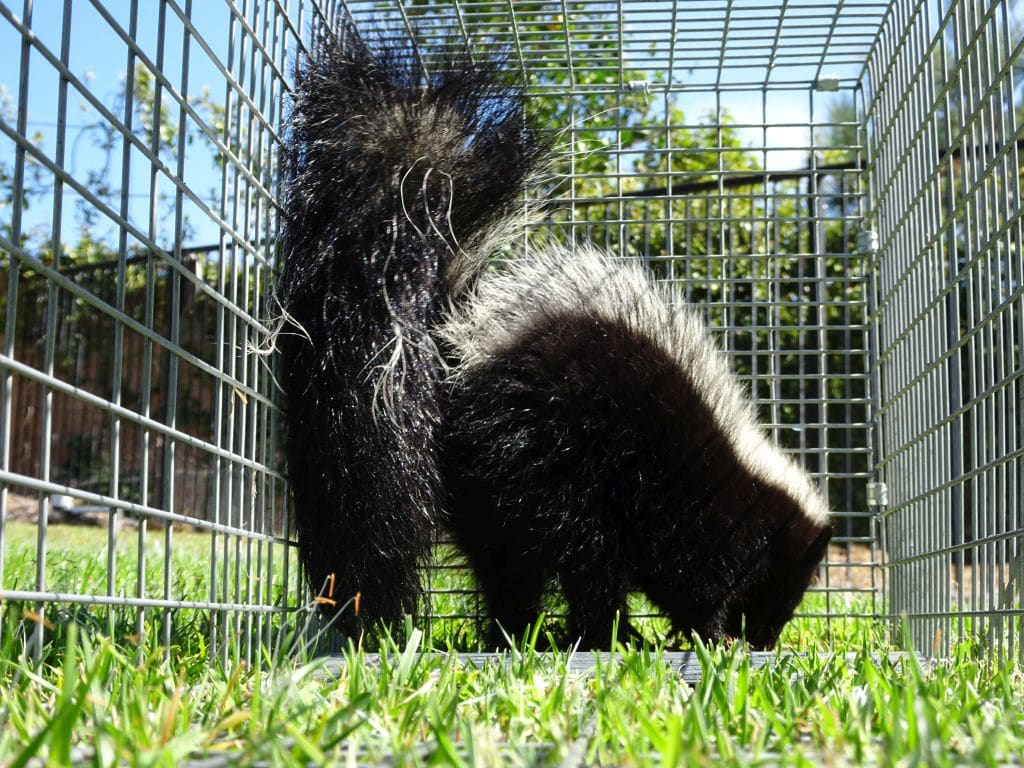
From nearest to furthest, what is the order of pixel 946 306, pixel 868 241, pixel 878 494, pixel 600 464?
pixel 946 306, pixel 600 464, pixel 878 494, pixel 868 241

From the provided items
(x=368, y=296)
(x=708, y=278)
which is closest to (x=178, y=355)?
(x=368, y=296)

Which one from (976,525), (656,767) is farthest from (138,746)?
(976,525)

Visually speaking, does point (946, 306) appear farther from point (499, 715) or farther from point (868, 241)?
point (499, 715)

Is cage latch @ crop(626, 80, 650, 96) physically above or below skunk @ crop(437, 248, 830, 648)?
above

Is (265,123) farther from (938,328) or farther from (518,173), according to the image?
(938,328)

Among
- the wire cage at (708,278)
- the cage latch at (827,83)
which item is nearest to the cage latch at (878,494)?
the wire cage at (708,278)

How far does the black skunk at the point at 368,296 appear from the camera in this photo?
2586mm

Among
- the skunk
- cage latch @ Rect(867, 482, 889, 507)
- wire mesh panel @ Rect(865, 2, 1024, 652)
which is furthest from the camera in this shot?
cage latch @ Rect(867, 482, 889, 507)

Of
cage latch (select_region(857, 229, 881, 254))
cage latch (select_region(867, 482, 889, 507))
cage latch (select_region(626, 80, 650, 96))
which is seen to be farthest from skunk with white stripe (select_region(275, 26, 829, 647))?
cage latch (select_region(857, 229, 881, 254))

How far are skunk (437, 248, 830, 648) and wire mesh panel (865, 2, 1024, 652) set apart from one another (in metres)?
0.46

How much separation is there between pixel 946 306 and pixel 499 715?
163 centimetres

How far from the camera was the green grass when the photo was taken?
3.80ft

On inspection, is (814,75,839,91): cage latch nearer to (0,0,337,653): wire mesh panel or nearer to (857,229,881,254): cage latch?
(857,229,881,254): cage latch

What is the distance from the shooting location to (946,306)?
2584mm
